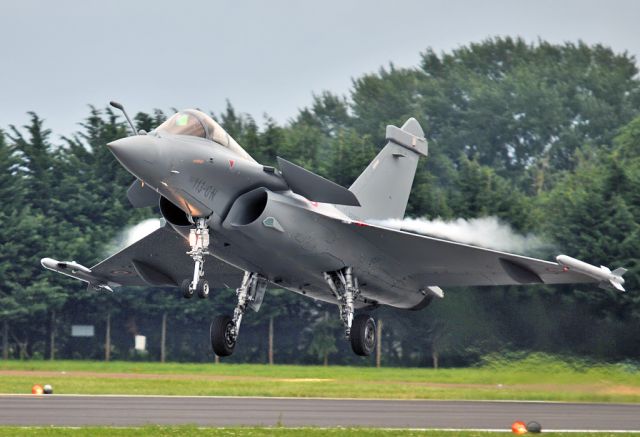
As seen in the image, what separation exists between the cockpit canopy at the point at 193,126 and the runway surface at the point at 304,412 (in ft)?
16.7

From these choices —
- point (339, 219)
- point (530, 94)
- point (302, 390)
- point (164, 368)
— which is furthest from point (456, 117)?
point (339, 219)

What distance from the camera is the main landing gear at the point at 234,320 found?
23578 millimetres

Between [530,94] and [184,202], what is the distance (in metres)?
67.7

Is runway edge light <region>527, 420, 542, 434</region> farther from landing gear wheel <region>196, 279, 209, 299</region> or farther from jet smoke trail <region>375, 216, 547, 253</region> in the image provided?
jet smoke trail <region>375, 216, 547, 253</region>

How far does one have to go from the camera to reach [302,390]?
3036cm

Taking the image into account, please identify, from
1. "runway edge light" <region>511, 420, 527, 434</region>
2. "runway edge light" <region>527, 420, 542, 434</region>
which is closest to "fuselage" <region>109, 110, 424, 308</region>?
"runway edge light" <region>511, 420, 527, 434</region>

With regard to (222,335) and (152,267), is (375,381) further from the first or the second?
(222,335)

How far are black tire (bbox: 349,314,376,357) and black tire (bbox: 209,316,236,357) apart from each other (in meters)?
2.41

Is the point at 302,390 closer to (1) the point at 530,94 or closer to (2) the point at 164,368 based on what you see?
(2) the point at 164,368

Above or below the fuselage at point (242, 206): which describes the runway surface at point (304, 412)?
below

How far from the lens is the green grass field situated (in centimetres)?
2862

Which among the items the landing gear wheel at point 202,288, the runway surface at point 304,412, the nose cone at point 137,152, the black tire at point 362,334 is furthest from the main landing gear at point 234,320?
the nose cone at point 137,152

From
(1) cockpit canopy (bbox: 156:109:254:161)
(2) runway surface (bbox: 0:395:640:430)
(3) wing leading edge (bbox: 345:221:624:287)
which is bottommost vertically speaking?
(2) runway surface (bbox: 0:395:640:430)

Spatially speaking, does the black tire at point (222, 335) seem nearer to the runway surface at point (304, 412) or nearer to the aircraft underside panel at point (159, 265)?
the runway surface at point (304, 412)
